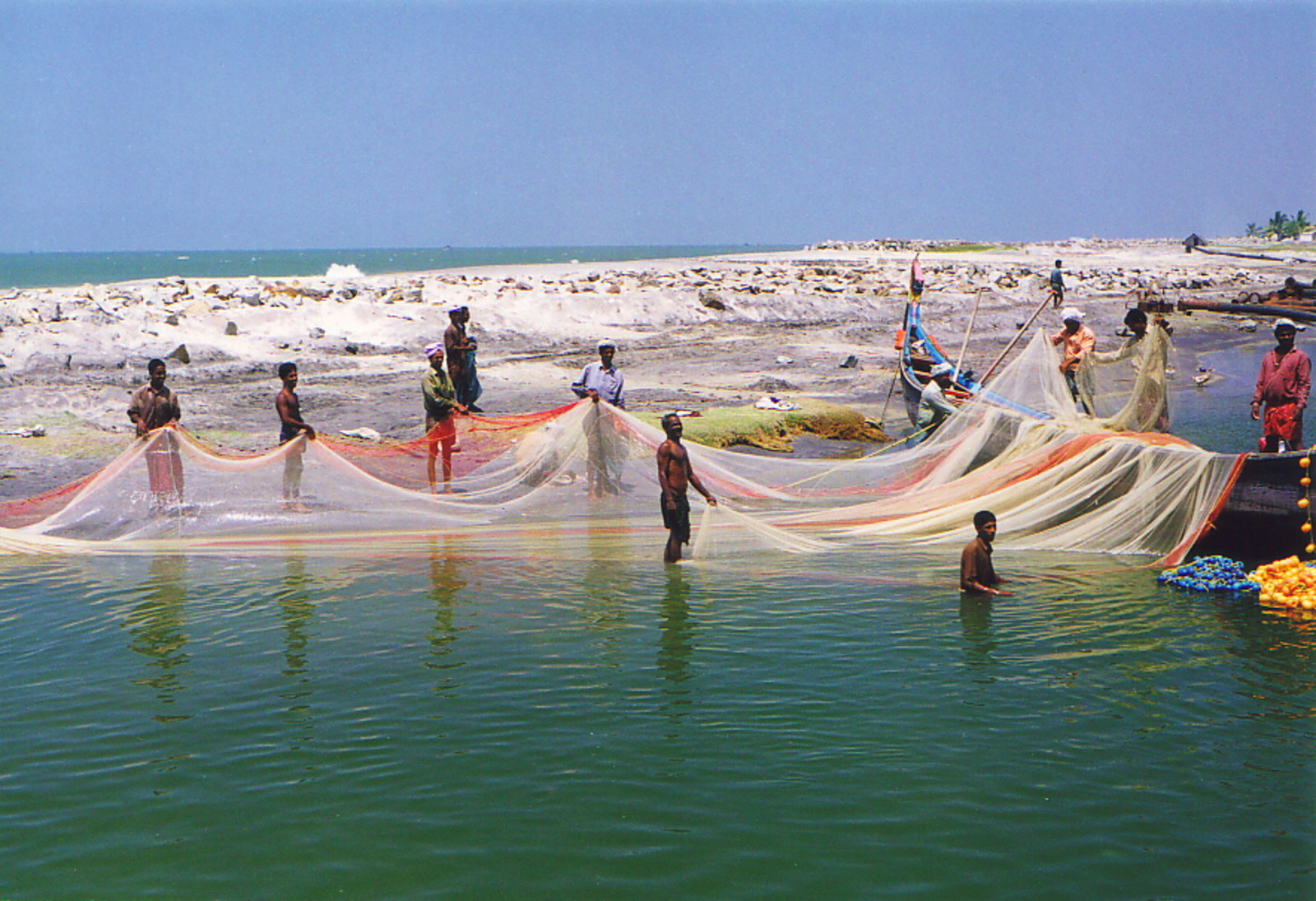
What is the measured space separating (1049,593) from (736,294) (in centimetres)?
2401

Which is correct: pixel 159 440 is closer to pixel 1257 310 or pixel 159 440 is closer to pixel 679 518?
pixel 679 518

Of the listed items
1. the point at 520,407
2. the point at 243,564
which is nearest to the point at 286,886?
the point at 243,564

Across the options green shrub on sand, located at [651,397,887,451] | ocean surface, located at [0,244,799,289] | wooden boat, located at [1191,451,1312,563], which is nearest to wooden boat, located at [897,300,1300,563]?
wooden boat, located at [1191,451,1312,563]

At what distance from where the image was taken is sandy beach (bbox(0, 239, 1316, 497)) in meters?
15.3

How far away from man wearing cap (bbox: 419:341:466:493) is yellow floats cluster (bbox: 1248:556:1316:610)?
19.9ft

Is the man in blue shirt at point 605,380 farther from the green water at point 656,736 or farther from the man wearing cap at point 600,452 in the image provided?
the green water at point 656,736

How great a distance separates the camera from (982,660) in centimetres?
681

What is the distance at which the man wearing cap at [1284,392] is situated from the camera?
30.0 ft

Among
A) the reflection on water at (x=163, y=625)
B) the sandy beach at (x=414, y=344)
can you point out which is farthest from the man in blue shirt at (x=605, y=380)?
the sandy beach at (x=414, y=344)

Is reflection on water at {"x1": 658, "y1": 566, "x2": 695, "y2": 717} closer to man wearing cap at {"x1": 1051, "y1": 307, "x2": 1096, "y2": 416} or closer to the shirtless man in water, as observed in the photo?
the shirtless man in water

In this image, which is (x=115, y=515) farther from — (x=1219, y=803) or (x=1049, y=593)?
(x=1219, y=803)

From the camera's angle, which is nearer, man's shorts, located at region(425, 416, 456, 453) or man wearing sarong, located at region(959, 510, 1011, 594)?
man wearing sarong, located at region(959, 510, 1011, 594)

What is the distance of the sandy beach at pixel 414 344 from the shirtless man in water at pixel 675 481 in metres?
6.84

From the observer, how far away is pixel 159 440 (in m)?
8.86
